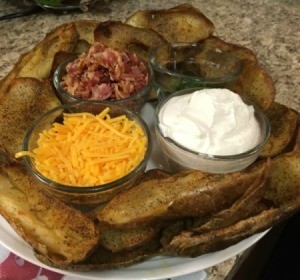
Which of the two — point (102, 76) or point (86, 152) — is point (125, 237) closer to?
point (86, 152)

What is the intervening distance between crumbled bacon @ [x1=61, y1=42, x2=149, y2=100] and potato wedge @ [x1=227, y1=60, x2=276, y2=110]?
237 millimetres

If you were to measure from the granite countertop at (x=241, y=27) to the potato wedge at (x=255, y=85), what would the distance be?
292mm

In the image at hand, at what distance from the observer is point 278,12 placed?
199 cm

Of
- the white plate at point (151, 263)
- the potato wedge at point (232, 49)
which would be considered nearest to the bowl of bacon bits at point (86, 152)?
the white plate at point (151, 263)

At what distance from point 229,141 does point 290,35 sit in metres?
1.02

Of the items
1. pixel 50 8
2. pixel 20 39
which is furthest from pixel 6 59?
pixel 50 8

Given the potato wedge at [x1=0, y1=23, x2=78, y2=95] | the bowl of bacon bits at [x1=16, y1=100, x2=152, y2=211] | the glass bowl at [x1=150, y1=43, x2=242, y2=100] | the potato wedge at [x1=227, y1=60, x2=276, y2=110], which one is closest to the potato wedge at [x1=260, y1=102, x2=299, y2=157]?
the potato wedge at [x1=227, y1=60, x2=276, y2=110]

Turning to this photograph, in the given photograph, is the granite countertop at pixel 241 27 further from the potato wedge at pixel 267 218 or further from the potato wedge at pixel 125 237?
the potato wedge at pixel 125 237

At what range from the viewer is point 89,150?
3.10 feet

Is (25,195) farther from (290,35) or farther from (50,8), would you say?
(290,35)

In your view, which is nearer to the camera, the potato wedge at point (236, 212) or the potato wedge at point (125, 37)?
the potato wedge at point (236, 212)

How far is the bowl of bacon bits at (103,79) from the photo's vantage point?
1132mm

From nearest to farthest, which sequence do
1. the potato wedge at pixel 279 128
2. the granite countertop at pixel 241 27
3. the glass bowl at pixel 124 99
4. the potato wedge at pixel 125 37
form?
the potato wedge at pixel 279 128 < the glass bowl at pixel 124 99 < the potato wedge at pixel 125 37 < the granite countertop at pixel 241 27

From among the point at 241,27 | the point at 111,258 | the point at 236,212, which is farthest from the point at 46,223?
the point at 241,27
